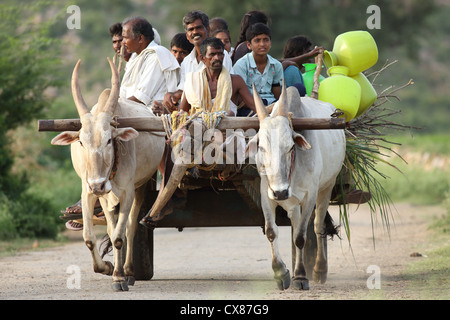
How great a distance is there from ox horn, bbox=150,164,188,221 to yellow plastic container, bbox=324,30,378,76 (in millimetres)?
2032

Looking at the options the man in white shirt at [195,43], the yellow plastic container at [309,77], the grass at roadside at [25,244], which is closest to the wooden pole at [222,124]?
the man in white shirt at [195,43]

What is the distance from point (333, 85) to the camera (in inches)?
273

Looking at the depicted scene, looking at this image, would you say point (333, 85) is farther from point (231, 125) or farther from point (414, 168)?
point (414, 168)

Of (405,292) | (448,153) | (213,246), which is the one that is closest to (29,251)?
(213,246)

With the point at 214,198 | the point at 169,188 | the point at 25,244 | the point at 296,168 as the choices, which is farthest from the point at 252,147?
the point at 25,244

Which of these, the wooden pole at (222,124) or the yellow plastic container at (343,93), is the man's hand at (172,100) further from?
the yellow plastic container at (343,93)

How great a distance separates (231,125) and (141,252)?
5.66 feet

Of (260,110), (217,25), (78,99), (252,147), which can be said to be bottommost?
(252,147)

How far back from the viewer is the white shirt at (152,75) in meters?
7.04

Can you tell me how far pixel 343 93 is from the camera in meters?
6.88

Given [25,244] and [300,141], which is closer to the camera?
[300,141]

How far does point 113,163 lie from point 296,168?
131 centimetres

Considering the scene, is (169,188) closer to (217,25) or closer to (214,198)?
(214,198)

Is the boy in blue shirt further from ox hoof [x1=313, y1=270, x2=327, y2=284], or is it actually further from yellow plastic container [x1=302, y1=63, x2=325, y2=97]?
ox hoof [x1=313, y1=270, x2=327, y2=284]
